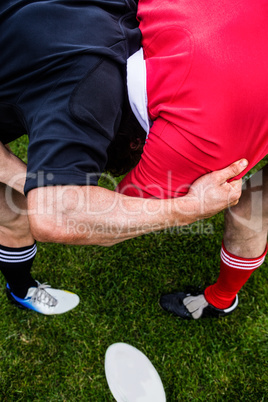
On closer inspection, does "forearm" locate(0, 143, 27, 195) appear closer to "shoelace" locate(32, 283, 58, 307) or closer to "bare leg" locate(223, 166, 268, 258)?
"shoelace" locate(32, 283, 58, 307)

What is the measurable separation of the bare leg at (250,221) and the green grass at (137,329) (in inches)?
21.6

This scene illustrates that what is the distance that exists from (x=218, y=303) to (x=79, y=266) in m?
0.83

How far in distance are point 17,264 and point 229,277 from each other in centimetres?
100

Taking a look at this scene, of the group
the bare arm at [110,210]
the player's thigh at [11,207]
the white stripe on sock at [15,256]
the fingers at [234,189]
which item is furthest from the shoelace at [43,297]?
the fingers at [234,189]

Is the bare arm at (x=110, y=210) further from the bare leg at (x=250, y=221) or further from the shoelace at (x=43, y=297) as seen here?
the shoelace at (x=43, y=297)

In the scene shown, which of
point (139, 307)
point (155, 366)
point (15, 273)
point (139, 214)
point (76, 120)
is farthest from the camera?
point (139, 307)

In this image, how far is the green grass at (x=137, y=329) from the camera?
1.84 meters

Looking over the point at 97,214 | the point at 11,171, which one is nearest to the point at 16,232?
the point at 11,171

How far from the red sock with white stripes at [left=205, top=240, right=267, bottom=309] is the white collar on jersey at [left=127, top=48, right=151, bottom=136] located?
83 cm

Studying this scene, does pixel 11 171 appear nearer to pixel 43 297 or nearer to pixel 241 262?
pixel 43 297

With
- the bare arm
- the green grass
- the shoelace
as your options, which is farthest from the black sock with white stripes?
the bare arm

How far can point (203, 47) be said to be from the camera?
3.34ft

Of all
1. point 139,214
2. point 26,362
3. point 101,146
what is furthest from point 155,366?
point 101,146

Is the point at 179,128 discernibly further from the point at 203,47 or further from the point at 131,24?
the point at 131,24
